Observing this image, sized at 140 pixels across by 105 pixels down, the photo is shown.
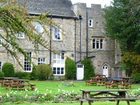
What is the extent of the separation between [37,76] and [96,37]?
10449 millimetres

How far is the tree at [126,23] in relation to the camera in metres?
51.7

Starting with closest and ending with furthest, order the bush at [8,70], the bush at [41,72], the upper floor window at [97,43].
A: the bush at [8,70] → the bush at [41,72] → the upper floor window at [97,43]

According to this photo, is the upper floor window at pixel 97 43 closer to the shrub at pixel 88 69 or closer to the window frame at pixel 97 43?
the window frame at pixel 97 43

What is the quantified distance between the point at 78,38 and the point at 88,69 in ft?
13.7

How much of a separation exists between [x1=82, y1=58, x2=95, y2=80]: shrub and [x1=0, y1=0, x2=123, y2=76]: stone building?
1065 millimetres

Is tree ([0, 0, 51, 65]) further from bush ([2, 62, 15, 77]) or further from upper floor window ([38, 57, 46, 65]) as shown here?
upper floor window ([38, 57, 46, 65])

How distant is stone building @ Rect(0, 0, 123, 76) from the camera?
2156 inches

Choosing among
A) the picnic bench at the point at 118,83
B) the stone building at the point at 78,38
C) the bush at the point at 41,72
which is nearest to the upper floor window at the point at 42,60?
the stone building at the point at 78,38

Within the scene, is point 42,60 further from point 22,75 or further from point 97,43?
point 97,43

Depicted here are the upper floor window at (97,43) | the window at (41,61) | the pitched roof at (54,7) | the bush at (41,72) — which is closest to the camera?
the bush at (41,72)

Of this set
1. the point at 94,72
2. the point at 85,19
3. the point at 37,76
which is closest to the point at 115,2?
the point at 85,19

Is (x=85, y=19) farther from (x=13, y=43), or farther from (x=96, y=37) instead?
(x=13, y=43)

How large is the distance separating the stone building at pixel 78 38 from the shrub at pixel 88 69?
41.9 inches

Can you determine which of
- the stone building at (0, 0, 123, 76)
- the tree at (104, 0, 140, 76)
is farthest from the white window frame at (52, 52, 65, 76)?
the tree at (104, 0, 140, 76)
